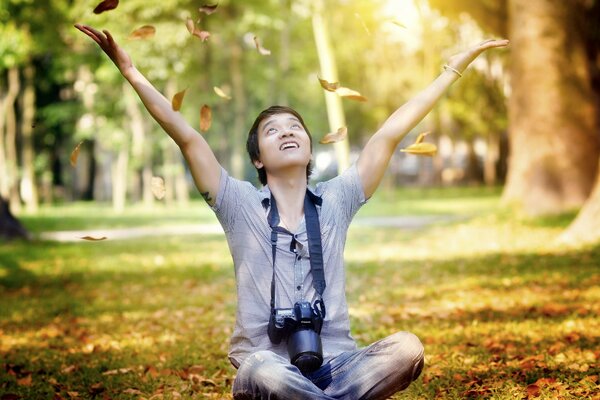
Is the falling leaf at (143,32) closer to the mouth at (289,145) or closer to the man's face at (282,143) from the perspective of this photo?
the man's face at (282,143)

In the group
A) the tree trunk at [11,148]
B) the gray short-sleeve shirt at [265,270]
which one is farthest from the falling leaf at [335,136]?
the tree trunk at [11,148]

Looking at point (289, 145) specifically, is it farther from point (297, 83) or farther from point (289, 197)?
point (297, 83)

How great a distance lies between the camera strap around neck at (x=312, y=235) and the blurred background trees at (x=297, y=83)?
3.48 feet

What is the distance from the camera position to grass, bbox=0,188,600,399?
16.3 ft

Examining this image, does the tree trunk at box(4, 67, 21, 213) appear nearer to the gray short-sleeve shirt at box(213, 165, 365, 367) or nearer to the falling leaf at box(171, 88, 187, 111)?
the falling leaf at box(171, 88, 187, 111)

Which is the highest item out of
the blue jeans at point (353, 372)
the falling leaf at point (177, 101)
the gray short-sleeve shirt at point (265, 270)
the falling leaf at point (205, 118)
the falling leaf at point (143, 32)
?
the falling leaf at point (143, 32)

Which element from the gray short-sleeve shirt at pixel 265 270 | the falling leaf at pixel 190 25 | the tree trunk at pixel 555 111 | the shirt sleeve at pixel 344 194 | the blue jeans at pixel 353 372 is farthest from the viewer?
the tree trunk at pixel 555 111

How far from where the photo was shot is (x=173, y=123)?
3492mm

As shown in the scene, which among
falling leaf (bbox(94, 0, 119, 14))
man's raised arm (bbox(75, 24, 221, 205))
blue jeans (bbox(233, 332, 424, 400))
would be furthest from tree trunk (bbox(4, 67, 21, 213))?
blue jeans (bbox(233, 332, 424, 400))

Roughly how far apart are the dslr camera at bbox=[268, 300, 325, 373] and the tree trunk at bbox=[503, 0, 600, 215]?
1305cm

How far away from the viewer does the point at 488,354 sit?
552 centimetres

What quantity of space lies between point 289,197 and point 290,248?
270 millimetres

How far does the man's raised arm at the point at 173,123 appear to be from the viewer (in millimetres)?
3488

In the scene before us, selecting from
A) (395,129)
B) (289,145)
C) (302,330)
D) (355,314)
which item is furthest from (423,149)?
(355,314)
